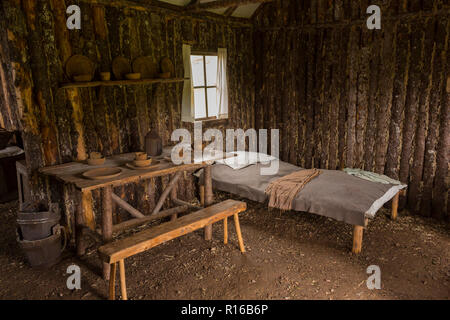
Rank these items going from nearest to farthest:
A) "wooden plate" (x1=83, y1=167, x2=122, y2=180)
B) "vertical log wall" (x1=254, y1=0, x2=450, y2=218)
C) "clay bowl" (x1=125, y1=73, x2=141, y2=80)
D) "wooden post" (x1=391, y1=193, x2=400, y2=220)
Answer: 1. "wooden plate" (x1=83, y1=167, x2=122, y2=180)
2. "clay bowl" (x1=125, y1=73, x2=141, y2=80)
3. "vertical log wall" (x1=254, y1=0, x2=450, y2=218)
4. "wooden post" (x1=391, y1=193, x2=400, y2=220)

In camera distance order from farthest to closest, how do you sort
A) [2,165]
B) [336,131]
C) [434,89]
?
[2,165], [336,131], [434,89]

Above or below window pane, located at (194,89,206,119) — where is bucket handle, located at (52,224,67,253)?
below

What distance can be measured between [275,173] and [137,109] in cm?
205

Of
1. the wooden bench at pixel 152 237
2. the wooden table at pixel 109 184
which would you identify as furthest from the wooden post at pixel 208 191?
the wooden bench at pixel 152 237

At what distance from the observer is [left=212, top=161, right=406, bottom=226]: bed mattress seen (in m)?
3.77

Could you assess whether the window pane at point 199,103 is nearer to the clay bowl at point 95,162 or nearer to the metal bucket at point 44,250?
the clay bowl at point 95,162

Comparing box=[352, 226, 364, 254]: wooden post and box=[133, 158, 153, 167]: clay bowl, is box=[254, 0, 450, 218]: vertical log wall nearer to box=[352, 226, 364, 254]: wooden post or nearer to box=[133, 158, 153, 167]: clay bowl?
box=[352, 226, 364, 254]: wooden post

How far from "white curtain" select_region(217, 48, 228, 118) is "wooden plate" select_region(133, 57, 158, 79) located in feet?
4.13

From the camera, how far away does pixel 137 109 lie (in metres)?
4.59

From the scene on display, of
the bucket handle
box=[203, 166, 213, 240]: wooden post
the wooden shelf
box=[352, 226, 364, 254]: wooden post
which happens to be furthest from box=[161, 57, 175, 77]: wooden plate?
box=[352, 226, 364, 254]: wooden post

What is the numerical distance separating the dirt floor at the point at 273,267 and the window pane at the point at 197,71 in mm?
2263

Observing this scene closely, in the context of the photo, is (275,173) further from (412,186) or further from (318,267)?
(412,186)

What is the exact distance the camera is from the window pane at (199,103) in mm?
5415
